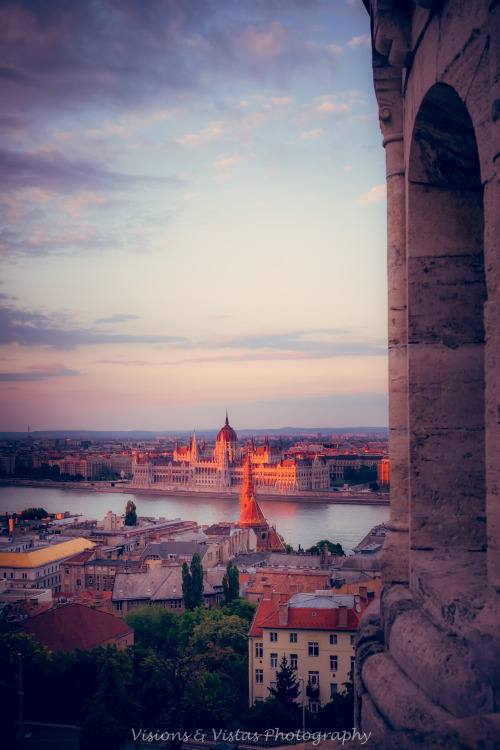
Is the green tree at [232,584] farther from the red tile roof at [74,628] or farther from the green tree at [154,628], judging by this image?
the red tile roof at [74,628]

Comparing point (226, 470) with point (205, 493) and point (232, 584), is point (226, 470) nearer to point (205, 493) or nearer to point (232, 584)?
point (205, 493)

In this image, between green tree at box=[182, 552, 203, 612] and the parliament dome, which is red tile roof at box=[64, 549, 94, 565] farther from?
the parliament dome

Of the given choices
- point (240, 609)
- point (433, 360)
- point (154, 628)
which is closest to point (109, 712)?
point (154, 628)

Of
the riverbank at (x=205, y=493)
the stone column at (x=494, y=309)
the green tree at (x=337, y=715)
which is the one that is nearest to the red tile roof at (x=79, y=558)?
the green tree at (x=337, y=715)

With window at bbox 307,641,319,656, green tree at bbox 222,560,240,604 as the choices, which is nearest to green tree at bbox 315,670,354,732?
window at bbox 307,641,319,656

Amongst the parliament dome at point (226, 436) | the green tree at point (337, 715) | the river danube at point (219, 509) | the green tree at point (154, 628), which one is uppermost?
the parliament dome at point (226, 436)

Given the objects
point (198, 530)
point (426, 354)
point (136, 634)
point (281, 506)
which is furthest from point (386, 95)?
point (281, 506)
